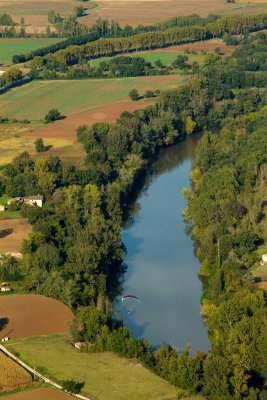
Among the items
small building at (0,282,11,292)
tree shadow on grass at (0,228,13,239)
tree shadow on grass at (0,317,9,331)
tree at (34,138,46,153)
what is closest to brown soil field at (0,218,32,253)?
tree shadow on grass at (0,228,13,239)

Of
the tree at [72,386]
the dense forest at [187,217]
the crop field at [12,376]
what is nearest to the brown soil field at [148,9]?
the dense forest at [187,217]

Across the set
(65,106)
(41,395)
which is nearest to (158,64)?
(65,106)

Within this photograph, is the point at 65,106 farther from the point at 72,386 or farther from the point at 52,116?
the point at 72,386

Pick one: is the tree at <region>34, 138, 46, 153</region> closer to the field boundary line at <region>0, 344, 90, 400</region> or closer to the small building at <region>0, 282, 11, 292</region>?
the small building at <region>0, 282, 11, 292</region>

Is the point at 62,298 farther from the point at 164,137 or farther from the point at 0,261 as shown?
the point at 164,137

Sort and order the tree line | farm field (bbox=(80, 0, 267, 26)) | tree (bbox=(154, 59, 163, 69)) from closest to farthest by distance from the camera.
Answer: tree (bbox=(154, 59, 163, 69)), the tree line, farm field (bbox=(80, 0, 267, 26))

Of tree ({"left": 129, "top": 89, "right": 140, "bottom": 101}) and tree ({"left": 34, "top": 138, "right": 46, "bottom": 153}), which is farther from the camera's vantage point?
tree ({"left": 129, "top": 89, "right": 140, "bottom": 101})

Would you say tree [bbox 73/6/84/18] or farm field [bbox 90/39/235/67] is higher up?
tree [bbox 73/6/84/18]

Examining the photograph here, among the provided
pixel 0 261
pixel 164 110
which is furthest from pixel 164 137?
pixel 0 261
